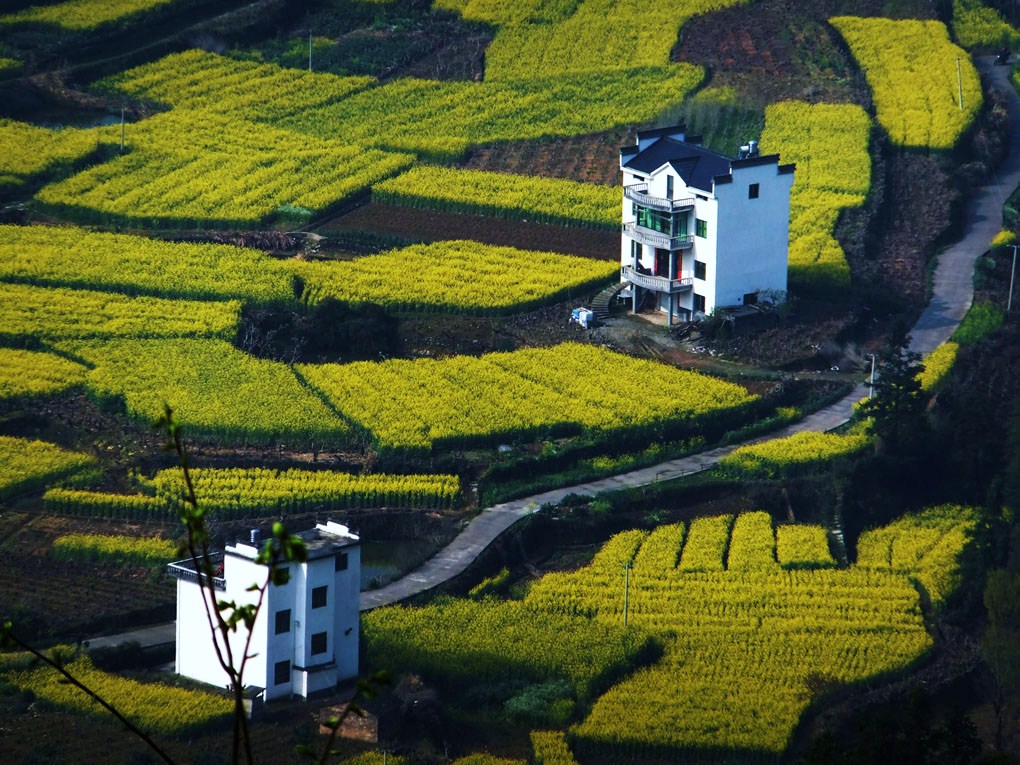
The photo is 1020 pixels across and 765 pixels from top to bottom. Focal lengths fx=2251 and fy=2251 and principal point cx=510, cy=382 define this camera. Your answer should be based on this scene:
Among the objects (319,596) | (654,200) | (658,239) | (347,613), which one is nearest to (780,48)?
(654,200)

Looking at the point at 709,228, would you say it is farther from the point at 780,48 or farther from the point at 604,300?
the point at 780,48

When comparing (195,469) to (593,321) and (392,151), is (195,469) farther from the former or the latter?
(392,151)

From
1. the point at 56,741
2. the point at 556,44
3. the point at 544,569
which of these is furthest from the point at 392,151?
the point at 56,741

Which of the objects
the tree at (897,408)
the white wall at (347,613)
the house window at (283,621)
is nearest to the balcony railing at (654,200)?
the tree at (897,408)

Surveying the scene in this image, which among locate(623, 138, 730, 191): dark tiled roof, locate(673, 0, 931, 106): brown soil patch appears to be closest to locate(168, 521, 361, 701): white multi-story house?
locate(623, 138, 730, 191): dark tiled roof

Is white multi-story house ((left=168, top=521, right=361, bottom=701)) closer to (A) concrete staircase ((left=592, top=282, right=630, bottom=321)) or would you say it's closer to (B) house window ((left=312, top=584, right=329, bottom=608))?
(B) house window ((left=312, top=584, right=329, bottom=608))

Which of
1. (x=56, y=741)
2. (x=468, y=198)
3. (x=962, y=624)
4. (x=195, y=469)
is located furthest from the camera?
(x=468, y=198)
